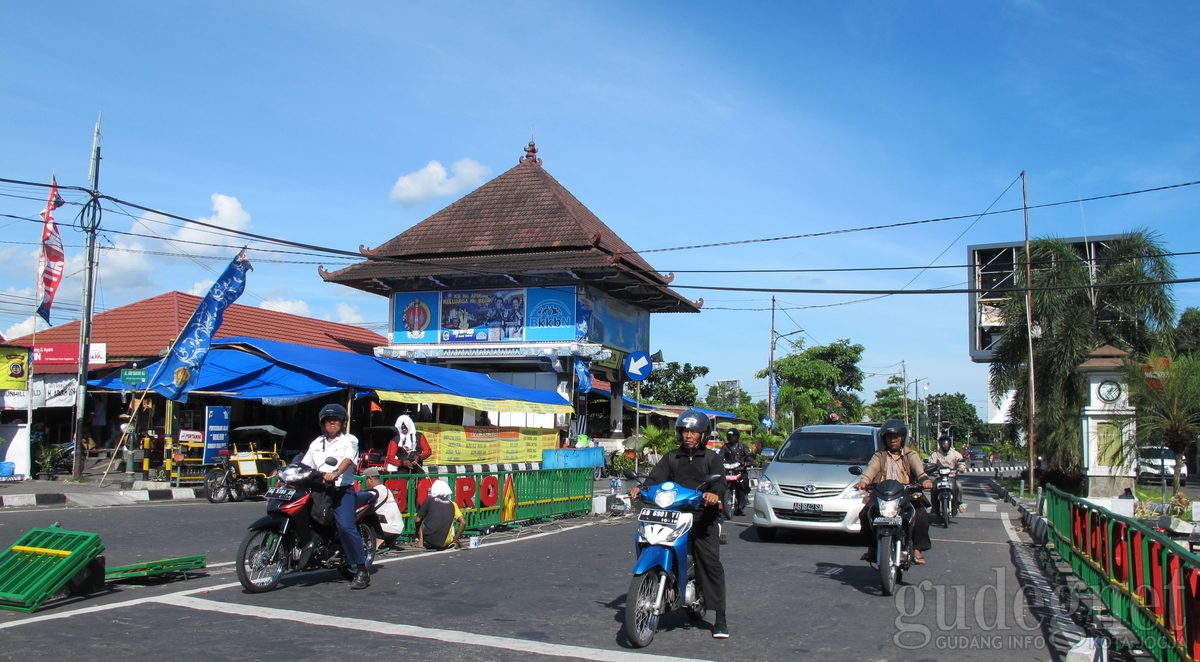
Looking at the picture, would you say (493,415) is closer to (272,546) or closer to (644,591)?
(272,546)

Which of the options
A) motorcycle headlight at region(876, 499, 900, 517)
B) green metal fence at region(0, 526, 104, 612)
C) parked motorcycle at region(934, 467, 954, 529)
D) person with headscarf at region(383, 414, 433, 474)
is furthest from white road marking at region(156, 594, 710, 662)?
parked motorcycle at region(934, 467, 954, 529)

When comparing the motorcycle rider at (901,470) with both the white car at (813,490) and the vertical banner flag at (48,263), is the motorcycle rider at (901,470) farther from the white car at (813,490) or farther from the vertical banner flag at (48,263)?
the vertical banner flag at (48,263)

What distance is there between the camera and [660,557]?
6254 mm

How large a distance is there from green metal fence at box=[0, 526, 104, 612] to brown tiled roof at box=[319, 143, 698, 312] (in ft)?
73.3

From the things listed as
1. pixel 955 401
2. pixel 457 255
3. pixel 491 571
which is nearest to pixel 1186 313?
pixel 457 255

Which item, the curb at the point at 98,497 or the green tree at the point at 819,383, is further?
the green tree at the point at 819,383

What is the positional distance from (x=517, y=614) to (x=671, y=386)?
5069 centimetres

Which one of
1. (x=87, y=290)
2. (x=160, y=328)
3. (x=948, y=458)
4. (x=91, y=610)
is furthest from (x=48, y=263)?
(x=948, y=458)

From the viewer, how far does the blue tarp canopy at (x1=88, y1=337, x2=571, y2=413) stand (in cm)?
1961

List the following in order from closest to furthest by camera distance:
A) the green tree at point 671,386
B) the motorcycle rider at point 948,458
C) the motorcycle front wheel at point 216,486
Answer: the motorcycle rider at point 948,458 < the motorcycle front wheel at point 216,486 < the green tree at point 671,386

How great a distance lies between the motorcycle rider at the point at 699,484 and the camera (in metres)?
6.60

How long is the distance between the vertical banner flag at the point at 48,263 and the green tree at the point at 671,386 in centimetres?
4016

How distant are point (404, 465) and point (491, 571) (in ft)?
12.2

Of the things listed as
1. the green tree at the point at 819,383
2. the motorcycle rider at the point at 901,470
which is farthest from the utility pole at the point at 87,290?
the green tree at the point at 819,383
